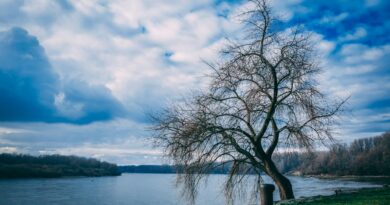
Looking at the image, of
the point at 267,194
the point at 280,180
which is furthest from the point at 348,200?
the point at 267,194

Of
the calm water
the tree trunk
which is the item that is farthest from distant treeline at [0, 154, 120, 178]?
the tree trunk

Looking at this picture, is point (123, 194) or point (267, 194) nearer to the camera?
point (267, 194)

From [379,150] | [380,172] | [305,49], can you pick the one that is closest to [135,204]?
[305,49]

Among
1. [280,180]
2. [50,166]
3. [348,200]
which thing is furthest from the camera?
[50,166]

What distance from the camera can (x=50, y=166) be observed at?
143250 mm

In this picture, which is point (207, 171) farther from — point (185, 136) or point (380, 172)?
point (380, 172)

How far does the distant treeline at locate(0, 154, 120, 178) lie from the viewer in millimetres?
125125

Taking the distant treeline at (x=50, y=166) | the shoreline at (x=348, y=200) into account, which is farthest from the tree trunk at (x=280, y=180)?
the distant treeline at (x=50, y=166)

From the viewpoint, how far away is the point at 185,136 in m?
15.4

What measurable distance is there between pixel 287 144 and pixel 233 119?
283 centimetres

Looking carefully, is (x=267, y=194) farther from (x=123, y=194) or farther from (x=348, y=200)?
(x=123, y=194)

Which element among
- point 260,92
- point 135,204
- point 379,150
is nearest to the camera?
point 260,92

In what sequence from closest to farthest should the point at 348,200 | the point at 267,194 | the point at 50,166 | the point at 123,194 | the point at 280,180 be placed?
the point at 267,194, the point at 348,200, the point at 280,180, the point at 123,194, the point at 50,166

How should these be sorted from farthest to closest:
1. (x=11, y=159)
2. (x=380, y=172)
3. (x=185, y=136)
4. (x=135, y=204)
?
1. (x=11, y=159)
2. (x=380, y=172)
3. (x=135, y=204)
4. (x=185, y=136)
